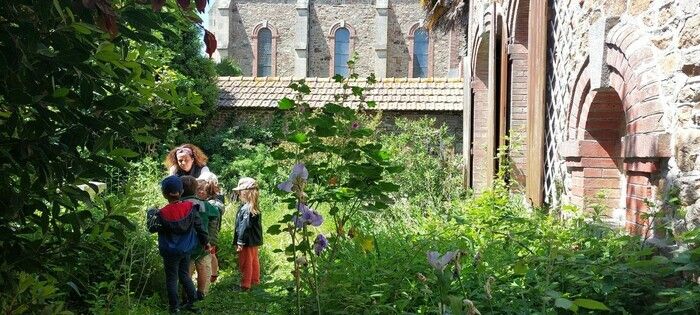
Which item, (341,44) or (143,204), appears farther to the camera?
(341,44)

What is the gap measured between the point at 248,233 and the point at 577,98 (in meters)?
2.86

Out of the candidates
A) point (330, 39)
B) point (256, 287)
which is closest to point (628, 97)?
point (256, 287)

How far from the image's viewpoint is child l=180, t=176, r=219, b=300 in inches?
218

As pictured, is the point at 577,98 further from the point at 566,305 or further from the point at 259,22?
the point at 259,22

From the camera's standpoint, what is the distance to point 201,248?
5559mm

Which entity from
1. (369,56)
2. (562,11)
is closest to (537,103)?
(562,11)

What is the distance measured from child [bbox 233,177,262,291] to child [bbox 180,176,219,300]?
25 cm

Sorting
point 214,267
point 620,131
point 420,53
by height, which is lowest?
point 214,267

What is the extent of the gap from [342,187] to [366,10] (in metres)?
29.8

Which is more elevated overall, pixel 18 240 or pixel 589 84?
pixel 589 84

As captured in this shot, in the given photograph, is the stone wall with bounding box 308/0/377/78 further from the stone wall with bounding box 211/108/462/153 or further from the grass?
the grass

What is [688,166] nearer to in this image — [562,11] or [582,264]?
[582,264]

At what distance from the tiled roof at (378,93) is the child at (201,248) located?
7882 millimetres

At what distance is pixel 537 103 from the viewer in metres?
6.57
